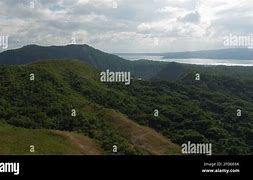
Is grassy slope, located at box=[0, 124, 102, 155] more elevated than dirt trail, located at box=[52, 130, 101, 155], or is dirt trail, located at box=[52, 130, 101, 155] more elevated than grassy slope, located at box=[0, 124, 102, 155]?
grassy slope, located at box=[0, 124, 102, 155]

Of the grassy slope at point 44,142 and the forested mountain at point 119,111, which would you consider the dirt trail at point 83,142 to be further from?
the forested mountain at point 119,111

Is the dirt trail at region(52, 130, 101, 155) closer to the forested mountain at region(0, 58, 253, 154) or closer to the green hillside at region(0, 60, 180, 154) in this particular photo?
the green hillside at region(0, 60, 180, 154)

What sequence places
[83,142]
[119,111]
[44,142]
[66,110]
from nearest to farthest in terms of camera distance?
A: [44,142]
[83,142]
[66,110]
[119,111]

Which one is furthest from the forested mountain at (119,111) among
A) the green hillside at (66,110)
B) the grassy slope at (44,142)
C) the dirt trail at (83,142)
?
the grassy slope at (44,142)

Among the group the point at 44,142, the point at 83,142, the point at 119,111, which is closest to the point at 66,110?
the point at 119,111

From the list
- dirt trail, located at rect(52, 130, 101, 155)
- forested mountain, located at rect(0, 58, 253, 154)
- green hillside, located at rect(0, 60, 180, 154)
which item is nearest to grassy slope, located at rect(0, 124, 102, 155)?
dirt trail, located at rect(52, 130, 101, 155)

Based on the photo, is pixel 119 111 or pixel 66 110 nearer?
pixel 66 110

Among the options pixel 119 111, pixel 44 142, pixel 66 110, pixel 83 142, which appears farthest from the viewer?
pixel 119 111

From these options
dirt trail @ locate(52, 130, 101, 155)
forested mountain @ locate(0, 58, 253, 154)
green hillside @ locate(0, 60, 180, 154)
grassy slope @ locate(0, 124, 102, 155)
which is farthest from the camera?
forested mountain @ locate(0, 58, 253, 154)

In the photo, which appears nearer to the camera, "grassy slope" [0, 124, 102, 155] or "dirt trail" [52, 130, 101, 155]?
"grassy slope" [0, 124, 102, 155]

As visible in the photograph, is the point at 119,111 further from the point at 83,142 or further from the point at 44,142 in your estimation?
the point at 44,142

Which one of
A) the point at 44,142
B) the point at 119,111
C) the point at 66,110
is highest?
the point at 66,110
